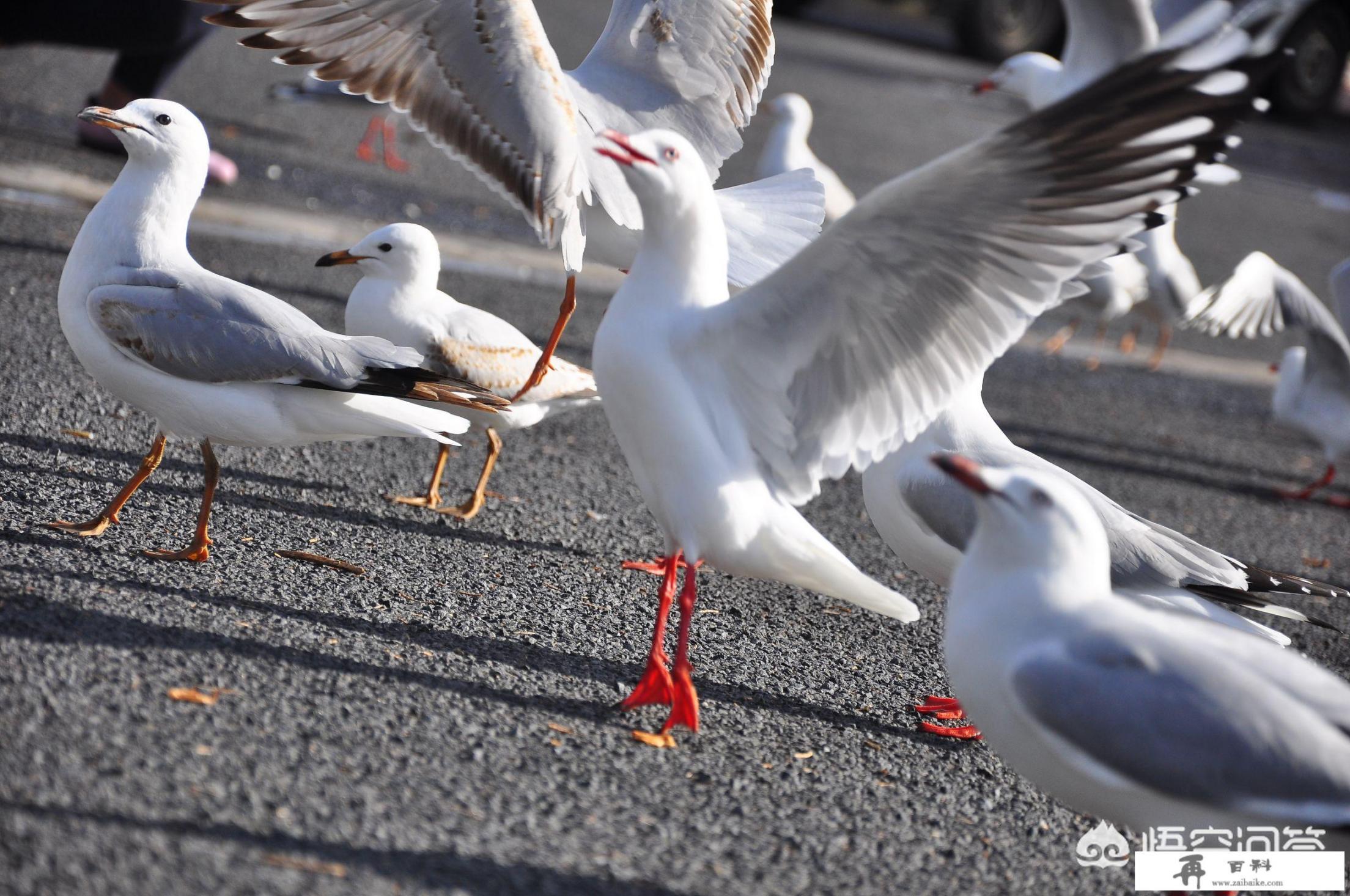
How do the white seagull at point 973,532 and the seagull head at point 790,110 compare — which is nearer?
the white seagull at point 973,532

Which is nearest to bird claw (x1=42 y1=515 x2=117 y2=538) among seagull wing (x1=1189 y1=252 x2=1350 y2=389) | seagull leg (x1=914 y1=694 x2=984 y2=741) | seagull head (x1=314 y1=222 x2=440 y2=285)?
seagull head (x1=314 y1=222 x2=440 y2=285)

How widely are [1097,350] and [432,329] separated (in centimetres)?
555

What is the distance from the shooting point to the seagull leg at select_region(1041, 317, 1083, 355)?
8.07 meters

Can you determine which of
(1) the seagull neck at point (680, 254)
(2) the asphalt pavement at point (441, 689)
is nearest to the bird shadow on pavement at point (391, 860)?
(2) the asphalt pavement at point (441, 689)

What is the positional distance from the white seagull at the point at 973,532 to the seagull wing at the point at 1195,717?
0.91m

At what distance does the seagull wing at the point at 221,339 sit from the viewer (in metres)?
3.13

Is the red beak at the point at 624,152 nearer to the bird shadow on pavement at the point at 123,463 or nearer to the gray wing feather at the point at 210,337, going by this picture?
the gray wing feather at the point at 210,337

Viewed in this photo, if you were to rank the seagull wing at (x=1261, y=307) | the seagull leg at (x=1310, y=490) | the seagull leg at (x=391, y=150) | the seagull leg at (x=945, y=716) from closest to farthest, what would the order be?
the seagull leg at (x=945, y=716) < the seagull wing at (x=1261, y=307) < the seagull leg at (x=1310, y=490) < the seagull leg at (x=391, y=150)

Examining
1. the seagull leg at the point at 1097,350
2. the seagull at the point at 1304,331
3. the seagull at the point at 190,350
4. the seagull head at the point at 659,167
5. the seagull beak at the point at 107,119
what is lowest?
the seagull leg at the point at 1097,350

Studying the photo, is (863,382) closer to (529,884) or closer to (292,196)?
(529,884)

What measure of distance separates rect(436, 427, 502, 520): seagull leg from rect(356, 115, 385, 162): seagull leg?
17.9 ft

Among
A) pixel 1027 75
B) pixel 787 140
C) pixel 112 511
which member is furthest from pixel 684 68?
pixel 1027 75

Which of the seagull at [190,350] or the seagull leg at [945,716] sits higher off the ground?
the seagull at [190,350]

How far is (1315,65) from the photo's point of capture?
58.2 ft
